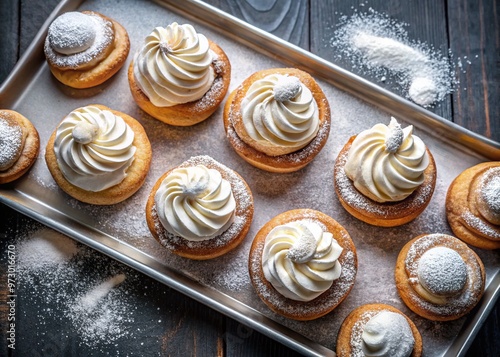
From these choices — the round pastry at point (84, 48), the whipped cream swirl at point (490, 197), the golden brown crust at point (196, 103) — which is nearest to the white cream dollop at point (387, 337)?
the whipped cream swirl at point (490, 197)

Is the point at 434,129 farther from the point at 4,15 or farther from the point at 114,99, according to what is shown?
the point at 4,15

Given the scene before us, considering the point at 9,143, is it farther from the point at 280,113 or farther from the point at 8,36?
the point at 280,113

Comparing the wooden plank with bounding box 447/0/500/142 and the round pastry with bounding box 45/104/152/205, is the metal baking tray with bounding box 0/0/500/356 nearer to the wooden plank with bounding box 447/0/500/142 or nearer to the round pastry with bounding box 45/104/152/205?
the round pastry with bounding box 45/104/152/205

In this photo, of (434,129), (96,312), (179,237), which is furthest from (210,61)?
(96,312)

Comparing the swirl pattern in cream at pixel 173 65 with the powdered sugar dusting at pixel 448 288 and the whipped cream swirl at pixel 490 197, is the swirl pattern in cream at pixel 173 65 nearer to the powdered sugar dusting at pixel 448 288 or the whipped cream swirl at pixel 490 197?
the powdered sugar dusting at pixel 448 288

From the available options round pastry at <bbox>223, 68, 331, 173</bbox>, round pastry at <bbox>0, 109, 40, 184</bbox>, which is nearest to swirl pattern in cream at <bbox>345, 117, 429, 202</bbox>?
round pastry at <bbox>223, 68, 331, 173</bbox>

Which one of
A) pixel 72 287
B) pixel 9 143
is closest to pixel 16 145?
pixel 9 143
